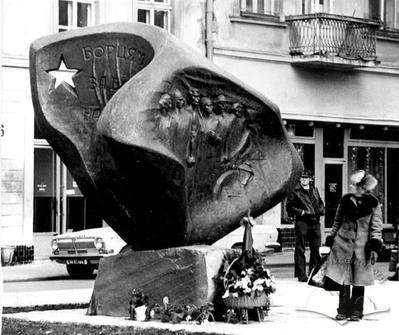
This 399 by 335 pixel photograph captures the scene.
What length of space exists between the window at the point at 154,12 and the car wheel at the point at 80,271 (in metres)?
9.44

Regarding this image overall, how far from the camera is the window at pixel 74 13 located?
31.8 m

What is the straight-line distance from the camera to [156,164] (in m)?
15.0

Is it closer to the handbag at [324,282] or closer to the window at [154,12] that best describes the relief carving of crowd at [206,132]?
the handbag at [324,282]

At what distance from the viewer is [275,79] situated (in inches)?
1383

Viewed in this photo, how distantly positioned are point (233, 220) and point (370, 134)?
22.5 m

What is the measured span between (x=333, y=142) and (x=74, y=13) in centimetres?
Answer: 916

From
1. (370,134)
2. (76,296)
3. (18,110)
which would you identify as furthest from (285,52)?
(76,296)

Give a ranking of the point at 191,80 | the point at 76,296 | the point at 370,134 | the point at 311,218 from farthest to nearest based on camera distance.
Result: the point at 370,134 → the point at 311,218 → the point at 76,296 → the point at 191,80

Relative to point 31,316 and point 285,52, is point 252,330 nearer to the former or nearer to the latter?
point 31,316

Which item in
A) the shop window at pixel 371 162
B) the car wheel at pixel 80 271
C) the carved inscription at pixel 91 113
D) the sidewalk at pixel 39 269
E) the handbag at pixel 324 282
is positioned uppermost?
the carved inscription at pixel 91 113

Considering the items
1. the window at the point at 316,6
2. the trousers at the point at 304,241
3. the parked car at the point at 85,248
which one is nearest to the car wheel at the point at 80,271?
the parked car at the point at 85,248

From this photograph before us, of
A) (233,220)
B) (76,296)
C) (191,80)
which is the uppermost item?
(191,80)

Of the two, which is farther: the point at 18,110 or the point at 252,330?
the point at 18,110

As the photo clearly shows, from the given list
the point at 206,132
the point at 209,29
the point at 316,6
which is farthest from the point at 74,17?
the point at 206,132
